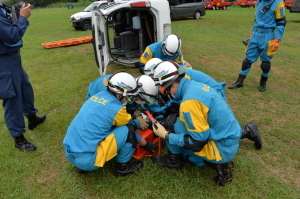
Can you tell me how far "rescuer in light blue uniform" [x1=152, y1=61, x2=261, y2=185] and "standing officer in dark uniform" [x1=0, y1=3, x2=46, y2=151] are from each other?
180cm

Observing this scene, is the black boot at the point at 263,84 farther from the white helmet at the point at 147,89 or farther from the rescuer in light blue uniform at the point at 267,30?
the white helmet at the point at 147,89

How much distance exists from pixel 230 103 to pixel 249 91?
86 centimetres

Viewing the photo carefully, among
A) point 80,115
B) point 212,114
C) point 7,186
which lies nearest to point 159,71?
point 212,114

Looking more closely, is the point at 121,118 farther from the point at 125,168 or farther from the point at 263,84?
the point at 263,84

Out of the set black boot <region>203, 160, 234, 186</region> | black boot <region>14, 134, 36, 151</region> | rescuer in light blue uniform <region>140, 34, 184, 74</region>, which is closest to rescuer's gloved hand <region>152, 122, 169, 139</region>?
black boot <region>203, 160, 234, 186</region>

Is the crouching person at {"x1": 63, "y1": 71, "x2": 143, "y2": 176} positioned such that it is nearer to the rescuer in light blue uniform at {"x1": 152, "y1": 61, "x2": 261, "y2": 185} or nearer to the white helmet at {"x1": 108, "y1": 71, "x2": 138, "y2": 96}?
the white helmet at {"x1": 108, "y1": 71, "x2": 138, "y2": 96}

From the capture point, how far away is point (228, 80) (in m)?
6.08

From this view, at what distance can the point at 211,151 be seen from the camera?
257cm

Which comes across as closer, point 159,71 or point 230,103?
point 159,71

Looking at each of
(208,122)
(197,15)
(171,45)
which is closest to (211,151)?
(208,122)

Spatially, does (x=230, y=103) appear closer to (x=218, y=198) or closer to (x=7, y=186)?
(x=218, y=198)

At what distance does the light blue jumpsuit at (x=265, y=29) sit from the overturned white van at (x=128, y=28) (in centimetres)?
216

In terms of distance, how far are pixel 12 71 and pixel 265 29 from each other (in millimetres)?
4693

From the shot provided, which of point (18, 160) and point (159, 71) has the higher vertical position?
point (159, 71)
